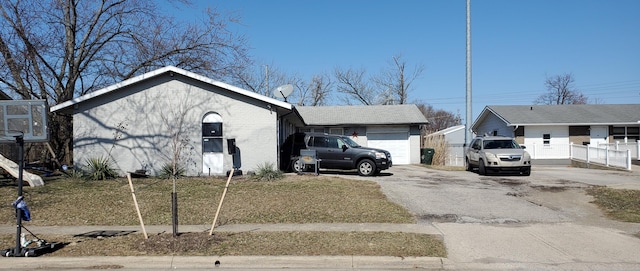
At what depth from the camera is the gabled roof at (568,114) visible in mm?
29531

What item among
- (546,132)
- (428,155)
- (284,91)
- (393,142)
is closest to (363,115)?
(393,142)

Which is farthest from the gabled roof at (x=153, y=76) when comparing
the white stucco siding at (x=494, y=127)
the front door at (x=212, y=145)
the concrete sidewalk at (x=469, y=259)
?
the white stucco siding at (x=494, y=127)

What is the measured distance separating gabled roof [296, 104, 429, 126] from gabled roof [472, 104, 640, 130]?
6.52 m

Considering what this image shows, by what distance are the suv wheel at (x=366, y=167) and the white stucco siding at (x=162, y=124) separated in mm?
3412

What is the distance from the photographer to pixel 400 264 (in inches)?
266

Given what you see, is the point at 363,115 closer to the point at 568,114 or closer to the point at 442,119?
the point at 568,114

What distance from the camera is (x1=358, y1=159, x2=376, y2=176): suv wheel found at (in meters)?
18.0

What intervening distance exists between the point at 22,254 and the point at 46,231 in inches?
82.9

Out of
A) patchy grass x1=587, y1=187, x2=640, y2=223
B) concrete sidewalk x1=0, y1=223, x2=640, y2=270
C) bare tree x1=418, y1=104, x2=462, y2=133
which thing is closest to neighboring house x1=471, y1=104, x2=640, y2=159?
patchy grass x1=587, y1=187, x2=640, y2=223

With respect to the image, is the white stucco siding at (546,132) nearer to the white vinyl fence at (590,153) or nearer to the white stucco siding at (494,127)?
the white stucco siding at (494,127)

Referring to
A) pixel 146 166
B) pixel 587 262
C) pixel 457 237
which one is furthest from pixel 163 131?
pixel 587 262

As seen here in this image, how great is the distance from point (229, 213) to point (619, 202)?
33.0ft

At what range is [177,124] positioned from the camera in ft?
55.9

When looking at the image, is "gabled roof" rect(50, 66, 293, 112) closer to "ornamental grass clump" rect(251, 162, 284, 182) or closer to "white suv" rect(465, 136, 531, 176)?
"ornamental grass clump" rect(251, 162, 284, 182)
